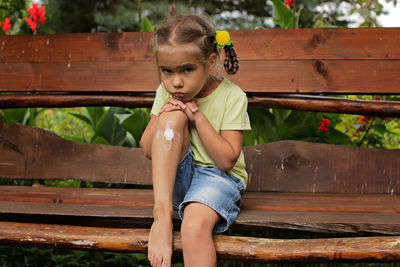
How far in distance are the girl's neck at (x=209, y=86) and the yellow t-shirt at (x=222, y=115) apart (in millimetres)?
19

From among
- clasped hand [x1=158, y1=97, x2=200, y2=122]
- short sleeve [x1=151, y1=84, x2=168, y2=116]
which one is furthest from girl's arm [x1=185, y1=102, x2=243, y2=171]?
short sleeve [x1=151, y1=84, x2=168, y2=116]

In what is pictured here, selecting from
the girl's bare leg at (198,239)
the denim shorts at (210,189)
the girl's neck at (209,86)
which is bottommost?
the girl's bare leg at (198,239)

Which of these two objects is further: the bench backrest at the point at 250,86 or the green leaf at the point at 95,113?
the green leaf at the point at 95,113

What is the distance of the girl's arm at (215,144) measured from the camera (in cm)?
189

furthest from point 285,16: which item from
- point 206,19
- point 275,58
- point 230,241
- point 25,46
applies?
point 230,241

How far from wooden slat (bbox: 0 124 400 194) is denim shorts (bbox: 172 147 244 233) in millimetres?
691

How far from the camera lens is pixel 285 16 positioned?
10.2 feet

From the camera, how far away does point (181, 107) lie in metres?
1.92

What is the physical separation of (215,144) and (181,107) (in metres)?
0.20

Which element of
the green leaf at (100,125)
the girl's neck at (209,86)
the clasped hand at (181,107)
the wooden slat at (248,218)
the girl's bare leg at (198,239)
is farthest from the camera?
the green leaf at (100,125)

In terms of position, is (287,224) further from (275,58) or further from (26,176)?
(26,176)

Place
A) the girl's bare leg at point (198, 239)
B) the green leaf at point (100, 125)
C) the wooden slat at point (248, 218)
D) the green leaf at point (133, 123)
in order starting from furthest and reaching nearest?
the green leaf at point (100, 125), the green leaf at point (133, 123), the wooden slat at point (248, 218), the girl's bare leg at point (198, 239)

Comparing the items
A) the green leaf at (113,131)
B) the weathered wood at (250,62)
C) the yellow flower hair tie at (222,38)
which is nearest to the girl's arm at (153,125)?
the yellow flower hair tie at (222,38)

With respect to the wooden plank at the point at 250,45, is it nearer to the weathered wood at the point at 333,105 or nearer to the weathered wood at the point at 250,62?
the weathered wood at the point at 250,62
